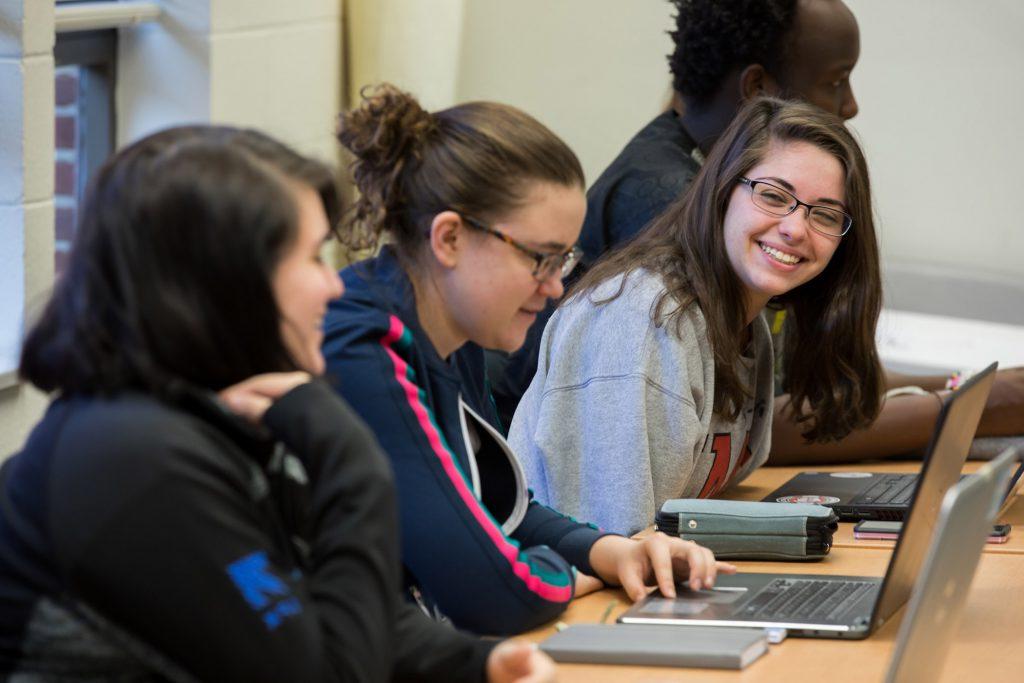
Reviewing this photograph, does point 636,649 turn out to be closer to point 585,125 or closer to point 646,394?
point 646,394

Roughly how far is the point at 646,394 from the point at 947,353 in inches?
89.8

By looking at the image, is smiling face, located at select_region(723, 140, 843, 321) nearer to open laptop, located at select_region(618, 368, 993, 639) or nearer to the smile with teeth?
the smile with teeth

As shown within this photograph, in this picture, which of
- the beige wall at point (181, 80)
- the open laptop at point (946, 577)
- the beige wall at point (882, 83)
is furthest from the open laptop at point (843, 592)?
the beige wall at point (882, 83)

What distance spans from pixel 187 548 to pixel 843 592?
973 mm

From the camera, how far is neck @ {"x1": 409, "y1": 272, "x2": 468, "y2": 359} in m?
1.61

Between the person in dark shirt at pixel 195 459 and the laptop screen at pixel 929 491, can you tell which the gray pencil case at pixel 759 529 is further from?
the person in dark shirt at pixel 195 459

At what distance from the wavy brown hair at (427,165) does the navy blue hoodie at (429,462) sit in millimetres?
52

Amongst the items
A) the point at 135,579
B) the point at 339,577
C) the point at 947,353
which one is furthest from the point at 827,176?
the point at 947,353

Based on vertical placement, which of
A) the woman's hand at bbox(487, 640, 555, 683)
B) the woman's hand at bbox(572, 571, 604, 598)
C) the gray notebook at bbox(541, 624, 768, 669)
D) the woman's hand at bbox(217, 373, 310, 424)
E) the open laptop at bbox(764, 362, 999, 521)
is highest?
the woman's hand at bbox(217, 373, 310, 424)

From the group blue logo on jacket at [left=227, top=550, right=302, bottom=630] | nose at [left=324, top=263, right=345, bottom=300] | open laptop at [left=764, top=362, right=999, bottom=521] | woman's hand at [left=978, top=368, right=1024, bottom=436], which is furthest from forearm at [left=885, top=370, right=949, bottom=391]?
blue logo on jacket at [left=227, top=550, right=302, bottom=630]

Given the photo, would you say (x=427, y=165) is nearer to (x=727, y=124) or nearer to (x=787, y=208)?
(x=787, y=208)

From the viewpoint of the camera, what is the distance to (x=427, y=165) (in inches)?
62.7

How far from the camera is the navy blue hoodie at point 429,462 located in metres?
1.47

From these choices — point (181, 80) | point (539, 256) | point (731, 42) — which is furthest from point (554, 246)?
point (181, 80)
